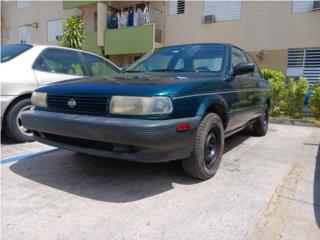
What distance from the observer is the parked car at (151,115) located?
2574 millimetres

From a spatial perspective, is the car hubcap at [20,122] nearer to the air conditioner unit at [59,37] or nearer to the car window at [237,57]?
the car window at [237,57]

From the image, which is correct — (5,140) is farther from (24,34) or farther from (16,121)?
(24,34)

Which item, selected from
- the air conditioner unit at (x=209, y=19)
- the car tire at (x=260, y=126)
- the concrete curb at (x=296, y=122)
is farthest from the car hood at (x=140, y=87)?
the air conditioner unit at (x=209, y=19)

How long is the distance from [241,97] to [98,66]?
2.81m

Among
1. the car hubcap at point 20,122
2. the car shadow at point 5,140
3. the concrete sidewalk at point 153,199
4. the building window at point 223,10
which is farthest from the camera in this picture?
the building window at point 223,10

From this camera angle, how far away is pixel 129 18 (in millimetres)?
15250

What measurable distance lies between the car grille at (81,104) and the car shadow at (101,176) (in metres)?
0.77

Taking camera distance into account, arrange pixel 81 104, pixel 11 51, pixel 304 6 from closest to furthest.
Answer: pixel 81 104
pixel 11 51
pixel 304 6

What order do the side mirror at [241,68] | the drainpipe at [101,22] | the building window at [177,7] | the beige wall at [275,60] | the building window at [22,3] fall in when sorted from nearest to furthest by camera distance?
the side mirror at [241,68]
the beige wall at [275,60]
the building window at [177,7]
the drainpipe at [101,22]
the building window at [22,3]

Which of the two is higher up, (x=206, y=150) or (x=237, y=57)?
(x=237, y=57)

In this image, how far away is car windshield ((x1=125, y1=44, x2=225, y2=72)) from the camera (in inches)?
149

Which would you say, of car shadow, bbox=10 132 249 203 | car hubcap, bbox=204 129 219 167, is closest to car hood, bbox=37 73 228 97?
car hubcap, bbox=204 129 219 167

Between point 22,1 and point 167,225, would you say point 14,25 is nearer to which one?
point 22,1

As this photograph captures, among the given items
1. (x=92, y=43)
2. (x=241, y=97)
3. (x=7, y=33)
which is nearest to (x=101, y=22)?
(x=92, y=43)
